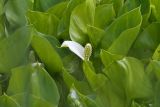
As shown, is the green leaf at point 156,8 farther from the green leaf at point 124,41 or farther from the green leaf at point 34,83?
the green leaf at point 34,83

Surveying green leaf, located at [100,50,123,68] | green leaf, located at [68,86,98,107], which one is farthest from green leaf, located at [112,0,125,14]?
green leaf, located at [68,86,98,107]

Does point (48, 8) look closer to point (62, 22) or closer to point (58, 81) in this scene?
point (62, 22)

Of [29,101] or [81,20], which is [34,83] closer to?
[29,101]

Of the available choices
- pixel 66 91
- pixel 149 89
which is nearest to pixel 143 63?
pixel 149 89

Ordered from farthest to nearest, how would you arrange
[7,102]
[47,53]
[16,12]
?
[16,12] → [47,53] → [7,102]

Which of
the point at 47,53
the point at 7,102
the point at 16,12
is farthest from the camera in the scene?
the point at 16,12

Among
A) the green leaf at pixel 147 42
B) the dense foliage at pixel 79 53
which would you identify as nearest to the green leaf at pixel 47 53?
the dense foliage at pixel 79 53

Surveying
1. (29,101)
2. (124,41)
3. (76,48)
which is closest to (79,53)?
(76,48)
